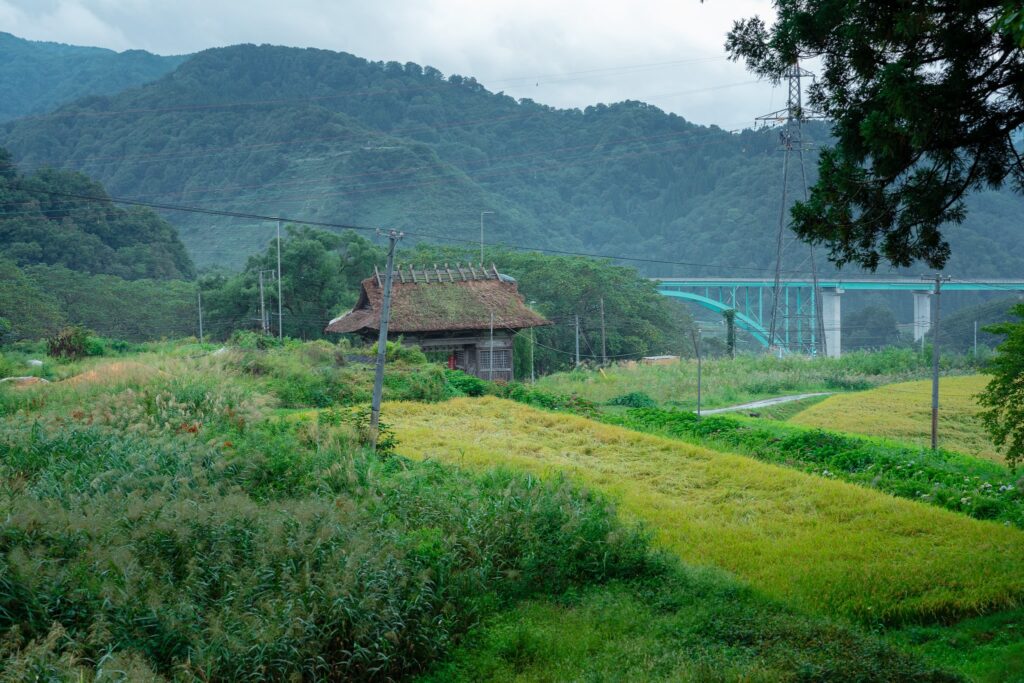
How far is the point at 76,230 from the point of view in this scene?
141ft

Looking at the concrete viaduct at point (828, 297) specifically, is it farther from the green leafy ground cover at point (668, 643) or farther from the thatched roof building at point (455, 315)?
the green leafy ground cover at point (668, 643)

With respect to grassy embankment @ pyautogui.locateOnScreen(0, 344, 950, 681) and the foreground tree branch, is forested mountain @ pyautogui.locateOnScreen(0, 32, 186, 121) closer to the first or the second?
grassy embankment @ pyautogui.locateOnScreen(0, 344, 950, 681)

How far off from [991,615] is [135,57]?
117m

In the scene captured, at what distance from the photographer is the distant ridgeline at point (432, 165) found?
60875mm

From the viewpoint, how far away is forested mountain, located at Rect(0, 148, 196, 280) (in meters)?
41.1

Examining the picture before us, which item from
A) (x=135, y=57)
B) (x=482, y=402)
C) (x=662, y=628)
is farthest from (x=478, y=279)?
(x=135, y=57)

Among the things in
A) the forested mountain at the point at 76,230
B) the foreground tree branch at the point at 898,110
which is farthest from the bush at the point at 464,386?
the forested mountain at the point at 76,230

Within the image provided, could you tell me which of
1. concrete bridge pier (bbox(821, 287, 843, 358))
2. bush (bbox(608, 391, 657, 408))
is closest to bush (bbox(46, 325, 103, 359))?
bush (bbox(608, 391, 657, 408))

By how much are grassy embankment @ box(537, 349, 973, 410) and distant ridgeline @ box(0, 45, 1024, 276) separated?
2138cm

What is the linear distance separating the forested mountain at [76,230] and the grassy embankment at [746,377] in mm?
26072

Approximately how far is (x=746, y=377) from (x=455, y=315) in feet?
37.2

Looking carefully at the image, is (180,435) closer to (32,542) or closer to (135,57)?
(32,542)

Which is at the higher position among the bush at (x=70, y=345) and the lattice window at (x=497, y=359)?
the bush at (x=70, y=345)

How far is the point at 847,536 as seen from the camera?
9.49 metres
